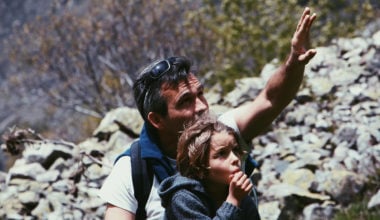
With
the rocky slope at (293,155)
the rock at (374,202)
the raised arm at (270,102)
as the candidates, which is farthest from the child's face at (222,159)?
the rock at (374,202)

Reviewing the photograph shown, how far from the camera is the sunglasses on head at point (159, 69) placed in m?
3.91

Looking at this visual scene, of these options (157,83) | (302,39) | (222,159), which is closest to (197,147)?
(222,159)

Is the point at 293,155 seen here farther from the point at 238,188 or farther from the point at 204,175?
the point at 238,188

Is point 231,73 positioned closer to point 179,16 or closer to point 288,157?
point 179,16

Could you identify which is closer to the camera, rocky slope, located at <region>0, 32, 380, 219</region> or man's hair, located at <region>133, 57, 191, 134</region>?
man's hair, located at <region>133, 57, 191, 134</region>

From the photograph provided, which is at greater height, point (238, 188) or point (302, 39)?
point (302, 39)

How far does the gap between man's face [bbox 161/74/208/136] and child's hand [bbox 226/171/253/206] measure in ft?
2.10

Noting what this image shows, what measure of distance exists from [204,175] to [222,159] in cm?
12

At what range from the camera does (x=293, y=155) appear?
9.51m

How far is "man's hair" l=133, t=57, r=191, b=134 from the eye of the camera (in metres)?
3.91

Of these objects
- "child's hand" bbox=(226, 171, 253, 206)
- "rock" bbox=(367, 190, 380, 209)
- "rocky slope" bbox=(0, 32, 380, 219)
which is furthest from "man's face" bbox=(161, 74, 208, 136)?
"rock" bbox=(367, 190, 380, 209)

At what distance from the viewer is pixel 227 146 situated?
3410mm

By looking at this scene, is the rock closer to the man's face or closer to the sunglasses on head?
the man's face

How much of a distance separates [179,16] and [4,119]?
73.7 feet
